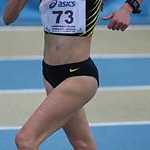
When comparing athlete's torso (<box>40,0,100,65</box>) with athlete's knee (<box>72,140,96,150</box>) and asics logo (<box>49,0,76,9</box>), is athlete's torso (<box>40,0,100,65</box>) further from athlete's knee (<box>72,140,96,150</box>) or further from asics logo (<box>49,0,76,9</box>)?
athlete's knee (<box>72,140,96,150</box>)

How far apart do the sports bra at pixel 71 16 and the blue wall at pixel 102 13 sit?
20.2 ft

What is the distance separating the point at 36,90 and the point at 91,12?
3.19 meters

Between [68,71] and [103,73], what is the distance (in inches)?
151

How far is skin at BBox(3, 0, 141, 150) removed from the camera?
2.70m

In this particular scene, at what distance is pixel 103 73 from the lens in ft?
22.1

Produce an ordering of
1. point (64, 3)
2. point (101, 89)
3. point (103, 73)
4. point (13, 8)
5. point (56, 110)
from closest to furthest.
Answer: point (56, 110)
point (64, 3)
point (13, 8)
point (101, 89)
point (103, 73)

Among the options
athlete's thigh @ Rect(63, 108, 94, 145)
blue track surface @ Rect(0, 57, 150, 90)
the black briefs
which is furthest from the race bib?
blue track surface @ Rect(0, 57, 150, 90)

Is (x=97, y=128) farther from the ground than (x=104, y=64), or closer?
farther from the ground

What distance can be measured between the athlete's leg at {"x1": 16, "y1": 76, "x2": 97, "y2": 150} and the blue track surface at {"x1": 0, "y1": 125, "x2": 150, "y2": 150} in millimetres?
1683

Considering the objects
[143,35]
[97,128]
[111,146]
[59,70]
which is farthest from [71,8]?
[143,35]

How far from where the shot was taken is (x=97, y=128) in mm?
4977

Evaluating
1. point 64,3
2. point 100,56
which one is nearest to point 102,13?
point 100,56

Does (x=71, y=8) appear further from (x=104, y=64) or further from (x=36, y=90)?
(x=104, y=64)

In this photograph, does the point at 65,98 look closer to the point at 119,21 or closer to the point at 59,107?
the point at 59,107
